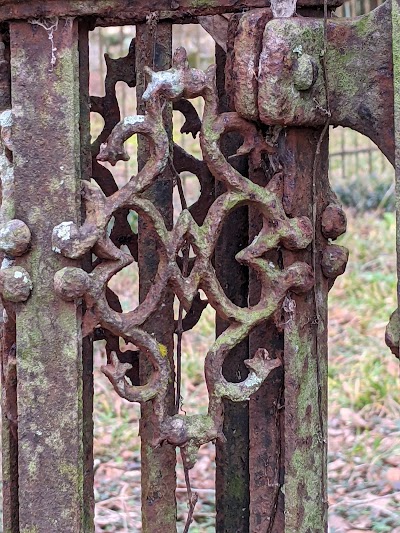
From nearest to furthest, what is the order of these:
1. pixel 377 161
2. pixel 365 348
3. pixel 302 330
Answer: pixel 302 330 < pixel 365 348 < pixel 377 161

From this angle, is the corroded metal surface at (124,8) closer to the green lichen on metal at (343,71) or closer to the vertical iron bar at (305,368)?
the green lichen on metal at (343,71)

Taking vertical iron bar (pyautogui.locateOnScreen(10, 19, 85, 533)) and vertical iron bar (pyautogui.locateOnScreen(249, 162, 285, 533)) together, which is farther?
vertical iron bar (pyautogui.locateOnScreen(249, 162, 285, 533))

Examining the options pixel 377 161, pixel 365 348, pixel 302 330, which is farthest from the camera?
pixel 377 161

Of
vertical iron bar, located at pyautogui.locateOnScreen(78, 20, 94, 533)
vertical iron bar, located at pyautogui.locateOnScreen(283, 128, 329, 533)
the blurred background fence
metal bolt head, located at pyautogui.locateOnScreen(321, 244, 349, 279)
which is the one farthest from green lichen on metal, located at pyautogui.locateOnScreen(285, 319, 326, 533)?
the blurred background fence

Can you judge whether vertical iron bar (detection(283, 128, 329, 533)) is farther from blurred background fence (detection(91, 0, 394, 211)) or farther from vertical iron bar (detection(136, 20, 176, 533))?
blurred background fence (detection(91, 0, 394, 211))

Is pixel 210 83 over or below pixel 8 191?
over

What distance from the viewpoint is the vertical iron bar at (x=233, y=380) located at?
Result: 1.69m

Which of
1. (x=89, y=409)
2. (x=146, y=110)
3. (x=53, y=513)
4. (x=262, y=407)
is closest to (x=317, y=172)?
(x=146, y=110)

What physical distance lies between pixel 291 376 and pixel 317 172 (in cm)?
33

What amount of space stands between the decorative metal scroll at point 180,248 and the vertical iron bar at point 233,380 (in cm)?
24

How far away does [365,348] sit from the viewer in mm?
4492

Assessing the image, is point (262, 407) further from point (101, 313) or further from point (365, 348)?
point (365, 348)

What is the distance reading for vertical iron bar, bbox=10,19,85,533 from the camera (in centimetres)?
140

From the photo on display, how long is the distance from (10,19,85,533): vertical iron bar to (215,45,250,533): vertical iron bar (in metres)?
0.36
